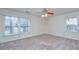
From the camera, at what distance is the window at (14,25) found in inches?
73.5

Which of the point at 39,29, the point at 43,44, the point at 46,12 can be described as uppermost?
the point at 46,12

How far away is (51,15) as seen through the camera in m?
1.92

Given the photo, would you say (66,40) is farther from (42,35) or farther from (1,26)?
(1,26)

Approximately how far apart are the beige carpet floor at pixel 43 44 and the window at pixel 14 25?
0.64 feet

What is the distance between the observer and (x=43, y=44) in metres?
1.92

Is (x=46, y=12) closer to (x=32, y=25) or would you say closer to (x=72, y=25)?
(x=32, y=25)

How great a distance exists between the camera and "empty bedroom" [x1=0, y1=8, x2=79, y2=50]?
1.86m

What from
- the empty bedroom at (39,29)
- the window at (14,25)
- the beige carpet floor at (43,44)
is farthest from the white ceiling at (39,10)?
the beige carpet floor at (43,44)

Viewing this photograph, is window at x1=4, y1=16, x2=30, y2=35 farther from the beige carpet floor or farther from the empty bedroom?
the beige carpet floor

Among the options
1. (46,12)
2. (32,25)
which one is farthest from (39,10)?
(32,25)

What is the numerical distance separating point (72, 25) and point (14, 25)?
1142mm

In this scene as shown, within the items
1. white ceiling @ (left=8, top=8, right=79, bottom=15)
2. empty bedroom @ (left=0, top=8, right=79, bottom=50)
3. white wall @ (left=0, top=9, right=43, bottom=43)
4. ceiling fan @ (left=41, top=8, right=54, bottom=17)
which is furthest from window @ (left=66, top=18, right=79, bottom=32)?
white wall @ (left=0, top=9, right=43, bottom=43)
